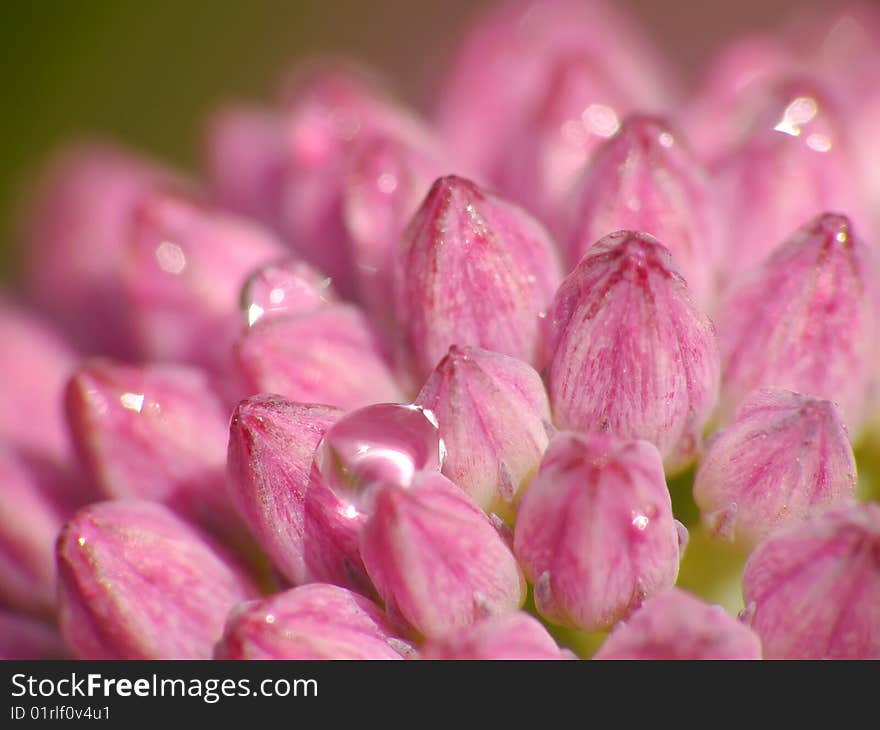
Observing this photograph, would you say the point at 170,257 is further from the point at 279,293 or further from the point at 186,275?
the point at 279,293

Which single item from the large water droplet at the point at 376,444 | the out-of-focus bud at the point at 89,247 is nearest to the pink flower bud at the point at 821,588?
the large water droplet at the point at 376,444

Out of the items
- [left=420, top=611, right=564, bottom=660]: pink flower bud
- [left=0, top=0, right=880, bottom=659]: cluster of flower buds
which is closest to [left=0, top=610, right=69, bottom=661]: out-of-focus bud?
[left=0, top=0, right=880, bottom=659]: cluster of flower buds

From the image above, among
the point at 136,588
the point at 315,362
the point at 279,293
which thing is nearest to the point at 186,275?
the point at 279,293

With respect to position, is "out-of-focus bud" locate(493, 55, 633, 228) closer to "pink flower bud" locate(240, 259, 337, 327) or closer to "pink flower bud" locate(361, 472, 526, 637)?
"pink flower bud" locate(240, 259, 337, 327)

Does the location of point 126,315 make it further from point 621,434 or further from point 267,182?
point 621,434

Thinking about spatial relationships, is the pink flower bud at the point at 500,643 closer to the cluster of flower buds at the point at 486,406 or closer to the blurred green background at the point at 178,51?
the cluster of flower buds at the point at 486,406
